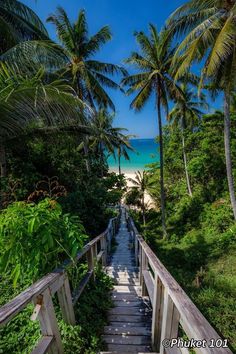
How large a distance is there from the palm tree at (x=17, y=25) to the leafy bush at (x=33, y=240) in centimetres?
673

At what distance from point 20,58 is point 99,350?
582cm

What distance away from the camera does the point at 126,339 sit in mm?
2713

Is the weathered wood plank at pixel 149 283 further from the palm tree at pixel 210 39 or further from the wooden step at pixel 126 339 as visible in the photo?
the palm tree at pixel 210 39

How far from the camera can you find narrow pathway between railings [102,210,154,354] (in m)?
2.60

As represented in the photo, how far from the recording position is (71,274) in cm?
301

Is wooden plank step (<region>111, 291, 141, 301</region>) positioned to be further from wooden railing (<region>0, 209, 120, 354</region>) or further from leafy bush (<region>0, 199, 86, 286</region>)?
leafy bush (<region>0, 199, 86, 286</region>)

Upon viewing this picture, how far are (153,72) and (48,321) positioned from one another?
Result: 12597 mm

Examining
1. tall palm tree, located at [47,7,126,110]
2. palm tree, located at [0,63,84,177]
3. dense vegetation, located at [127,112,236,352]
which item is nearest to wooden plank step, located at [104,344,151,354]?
dense vegetation, located at [127,112,236,352]

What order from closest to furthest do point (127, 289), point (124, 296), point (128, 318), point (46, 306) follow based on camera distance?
point (46, 306), point (128, 318), point (124, 296), point (127, 289)

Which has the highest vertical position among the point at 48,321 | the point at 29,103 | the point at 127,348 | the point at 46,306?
the point at 29,103

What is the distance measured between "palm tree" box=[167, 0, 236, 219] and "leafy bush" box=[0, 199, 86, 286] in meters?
7.50

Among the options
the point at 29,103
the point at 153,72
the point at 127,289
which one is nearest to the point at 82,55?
the point at 153,72

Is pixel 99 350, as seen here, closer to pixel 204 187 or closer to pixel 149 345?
pixel 149 345

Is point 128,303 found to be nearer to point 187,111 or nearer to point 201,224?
point 201,224
